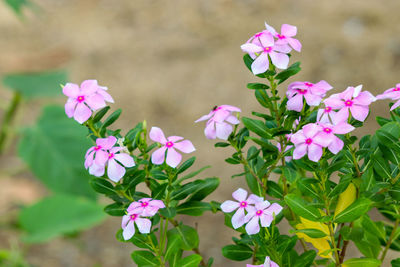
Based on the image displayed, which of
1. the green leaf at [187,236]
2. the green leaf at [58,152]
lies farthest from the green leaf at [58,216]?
the green leaf at [187,236]

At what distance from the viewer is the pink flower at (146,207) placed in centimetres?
Answer: 48

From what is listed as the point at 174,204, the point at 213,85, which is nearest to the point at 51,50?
the point at 213,85

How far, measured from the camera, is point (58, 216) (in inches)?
65.1

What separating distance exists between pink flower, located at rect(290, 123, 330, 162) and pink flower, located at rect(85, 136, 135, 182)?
0.15 meters

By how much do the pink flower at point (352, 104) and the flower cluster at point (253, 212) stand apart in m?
0.10

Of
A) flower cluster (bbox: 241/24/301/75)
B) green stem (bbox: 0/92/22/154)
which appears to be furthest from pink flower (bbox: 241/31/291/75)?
green stem (bbox: 0/92/22/154)

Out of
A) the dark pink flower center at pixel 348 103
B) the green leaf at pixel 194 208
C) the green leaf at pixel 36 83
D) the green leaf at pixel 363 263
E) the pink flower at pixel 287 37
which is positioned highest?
the green leaf at pixel 36 83

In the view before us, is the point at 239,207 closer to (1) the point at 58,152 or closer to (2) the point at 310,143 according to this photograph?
(2) the point at 310,143

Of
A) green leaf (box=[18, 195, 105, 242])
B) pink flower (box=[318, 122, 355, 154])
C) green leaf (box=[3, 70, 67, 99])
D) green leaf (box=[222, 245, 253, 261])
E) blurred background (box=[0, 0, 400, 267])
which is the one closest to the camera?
pink flower (box=[318, 122, 355, 154])

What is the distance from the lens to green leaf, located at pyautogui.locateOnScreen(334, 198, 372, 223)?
1.62 ft

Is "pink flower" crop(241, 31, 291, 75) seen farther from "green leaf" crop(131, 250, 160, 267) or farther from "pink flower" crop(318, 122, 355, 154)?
"green leaf" crop(131, 250, 160, 267)

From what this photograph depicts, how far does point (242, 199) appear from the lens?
0.54 metres

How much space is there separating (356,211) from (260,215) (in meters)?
0.09

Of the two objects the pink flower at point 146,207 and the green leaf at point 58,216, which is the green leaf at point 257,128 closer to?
the pink flower at point 146,207
